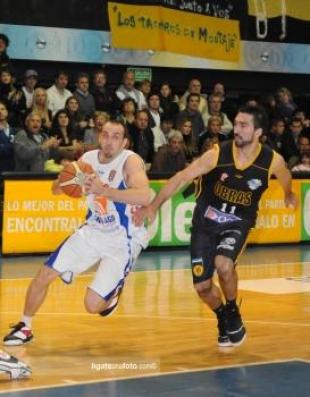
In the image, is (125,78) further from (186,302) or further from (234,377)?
(234,377)

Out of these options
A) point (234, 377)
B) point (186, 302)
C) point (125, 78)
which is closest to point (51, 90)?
point (125, 78)

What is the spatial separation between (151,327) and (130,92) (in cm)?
933

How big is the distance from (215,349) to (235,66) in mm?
13691

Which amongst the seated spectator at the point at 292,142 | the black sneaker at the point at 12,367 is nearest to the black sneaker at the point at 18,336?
the black sneaker at the point at 12,367

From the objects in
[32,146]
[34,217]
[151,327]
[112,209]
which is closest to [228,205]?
[112,209]

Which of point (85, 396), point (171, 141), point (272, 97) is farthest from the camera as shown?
point (272, 97)

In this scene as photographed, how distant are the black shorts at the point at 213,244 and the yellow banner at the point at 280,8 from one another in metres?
13.7

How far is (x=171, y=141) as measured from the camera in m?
17.5

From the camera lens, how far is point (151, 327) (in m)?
10.1

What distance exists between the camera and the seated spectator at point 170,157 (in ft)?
57.4

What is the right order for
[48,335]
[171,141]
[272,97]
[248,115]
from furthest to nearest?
[272,97], [171,141], [48,335], [248,115]

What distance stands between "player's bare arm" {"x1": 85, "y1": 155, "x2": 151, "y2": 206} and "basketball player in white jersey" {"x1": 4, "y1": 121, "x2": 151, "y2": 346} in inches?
0.5

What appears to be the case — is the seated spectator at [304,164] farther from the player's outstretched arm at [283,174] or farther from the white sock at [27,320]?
the white sock at [27,320]

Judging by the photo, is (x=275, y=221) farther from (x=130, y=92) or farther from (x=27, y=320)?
(x=27, y=320)
